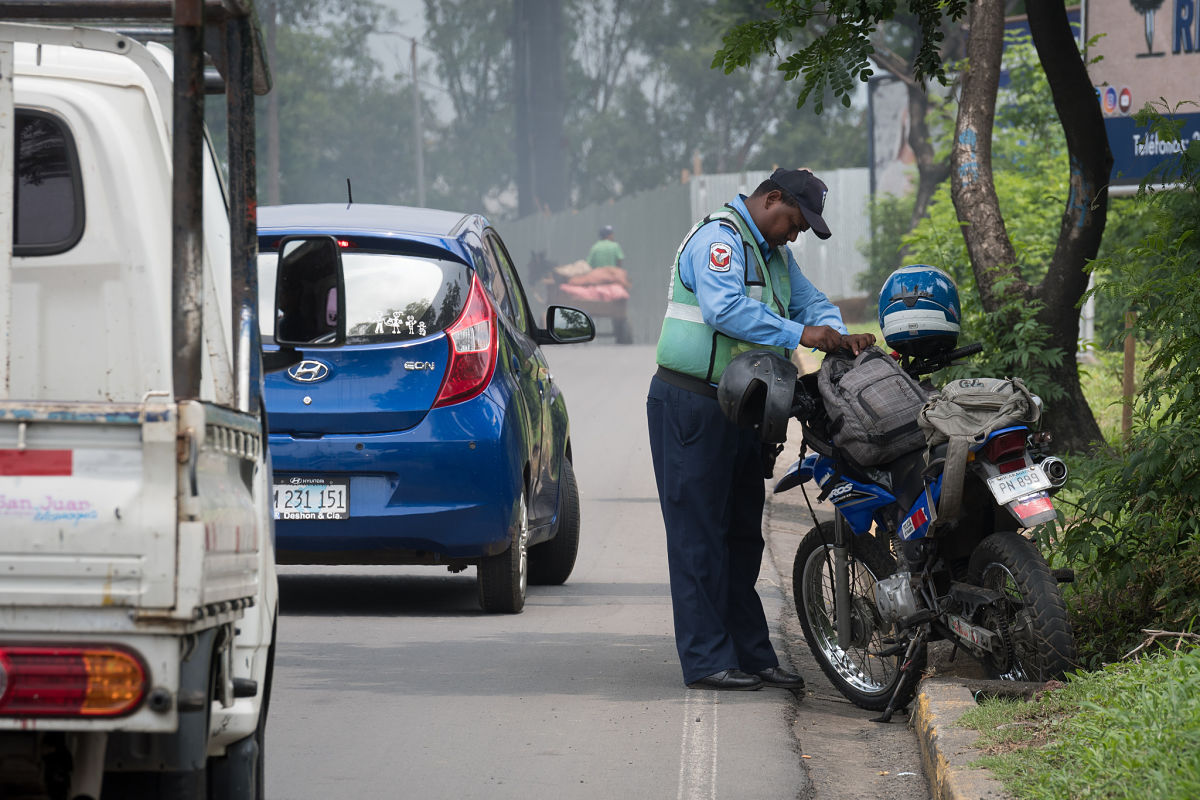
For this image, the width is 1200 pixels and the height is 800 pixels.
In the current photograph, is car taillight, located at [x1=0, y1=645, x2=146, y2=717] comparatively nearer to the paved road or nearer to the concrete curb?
the paved road

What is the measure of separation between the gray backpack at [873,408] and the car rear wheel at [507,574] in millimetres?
2248

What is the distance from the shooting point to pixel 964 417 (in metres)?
5.76

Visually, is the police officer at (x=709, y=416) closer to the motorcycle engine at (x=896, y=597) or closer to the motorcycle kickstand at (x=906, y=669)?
the motorcycle kickstand at (x=906, y=669)

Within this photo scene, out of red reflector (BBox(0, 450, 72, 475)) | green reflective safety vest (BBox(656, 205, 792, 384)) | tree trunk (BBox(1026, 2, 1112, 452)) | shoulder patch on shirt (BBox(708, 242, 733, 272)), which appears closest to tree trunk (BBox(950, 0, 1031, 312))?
tree trunk (BBox(1026, 2, 1112, 452))

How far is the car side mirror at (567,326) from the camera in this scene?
892cm

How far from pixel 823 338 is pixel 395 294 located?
2.34 m

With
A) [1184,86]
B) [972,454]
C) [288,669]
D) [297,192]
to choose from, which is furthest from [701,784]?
[297,192]

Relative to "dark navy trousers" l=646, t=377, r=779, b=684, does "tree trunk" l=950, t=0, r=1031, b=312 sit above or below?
above

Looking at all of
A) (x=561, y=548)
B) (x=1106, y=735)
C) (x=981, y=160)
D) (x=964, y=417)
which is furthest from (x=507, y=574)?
(x=981, y=160)

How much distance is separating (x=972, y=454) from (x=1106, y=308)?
1265cm

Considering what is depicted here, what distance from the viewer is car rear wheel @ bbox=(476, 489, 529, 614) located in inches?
317

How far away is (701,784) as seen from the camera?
533 centimetres

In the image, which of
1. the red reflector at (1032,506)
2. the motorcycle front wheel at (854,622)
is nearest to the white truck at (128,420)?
the red reflector at (1032,506)

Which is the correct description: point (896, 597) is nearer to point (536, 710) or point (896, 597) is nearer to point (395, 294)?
point (536, 710)
